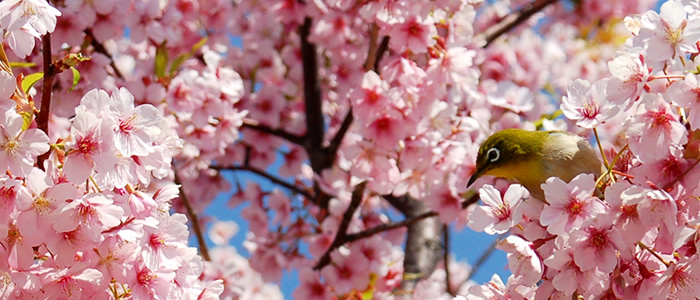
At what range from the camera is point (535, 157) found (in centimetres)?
333

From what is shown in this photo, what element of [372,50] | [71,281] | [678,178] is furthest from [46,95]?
[372,50]

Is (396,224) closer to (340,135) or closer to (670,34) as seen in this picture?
(340,135)

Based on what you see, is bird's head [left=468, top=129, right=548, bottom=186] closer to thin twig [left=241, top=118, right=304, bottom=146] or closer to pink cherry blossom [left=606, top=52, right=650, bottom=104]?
pink cherry blossom [left=606, top=52, right=650, bottom=104]

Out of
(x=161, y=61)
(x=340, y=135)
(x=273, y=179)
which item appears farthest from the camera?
(x=273, y=179)

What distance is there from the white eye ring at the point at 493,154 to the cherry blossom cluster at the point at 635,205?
1.07 metres

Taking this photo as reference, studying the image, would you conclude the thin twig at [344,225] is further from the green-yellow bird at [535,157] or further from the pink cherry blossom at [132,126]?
the pink cherry blossom at [132,126]

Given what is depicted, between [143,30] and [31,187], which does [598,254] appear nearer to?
[31,187]

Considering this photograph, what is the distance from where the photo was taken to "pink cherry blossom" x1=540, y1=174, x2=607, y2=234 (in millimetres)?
2221

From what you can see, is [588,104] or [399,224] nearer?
[588,104]

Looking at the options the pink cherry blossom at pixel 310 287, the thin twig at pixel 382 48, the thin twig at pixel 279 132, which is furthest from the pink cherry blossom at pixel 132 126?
the thin twig at pixel 279 132

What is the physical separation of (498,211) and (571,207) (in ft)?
0.77

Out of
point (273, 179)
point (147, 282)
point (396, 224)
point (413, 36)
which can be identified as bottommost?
point (273, 179)

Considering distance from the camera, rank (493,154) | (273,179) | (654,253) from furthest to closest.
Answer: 1. (273,179)
2. (493,154)
3. (654,253)

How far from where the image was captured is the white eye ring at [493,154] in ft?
11.5
